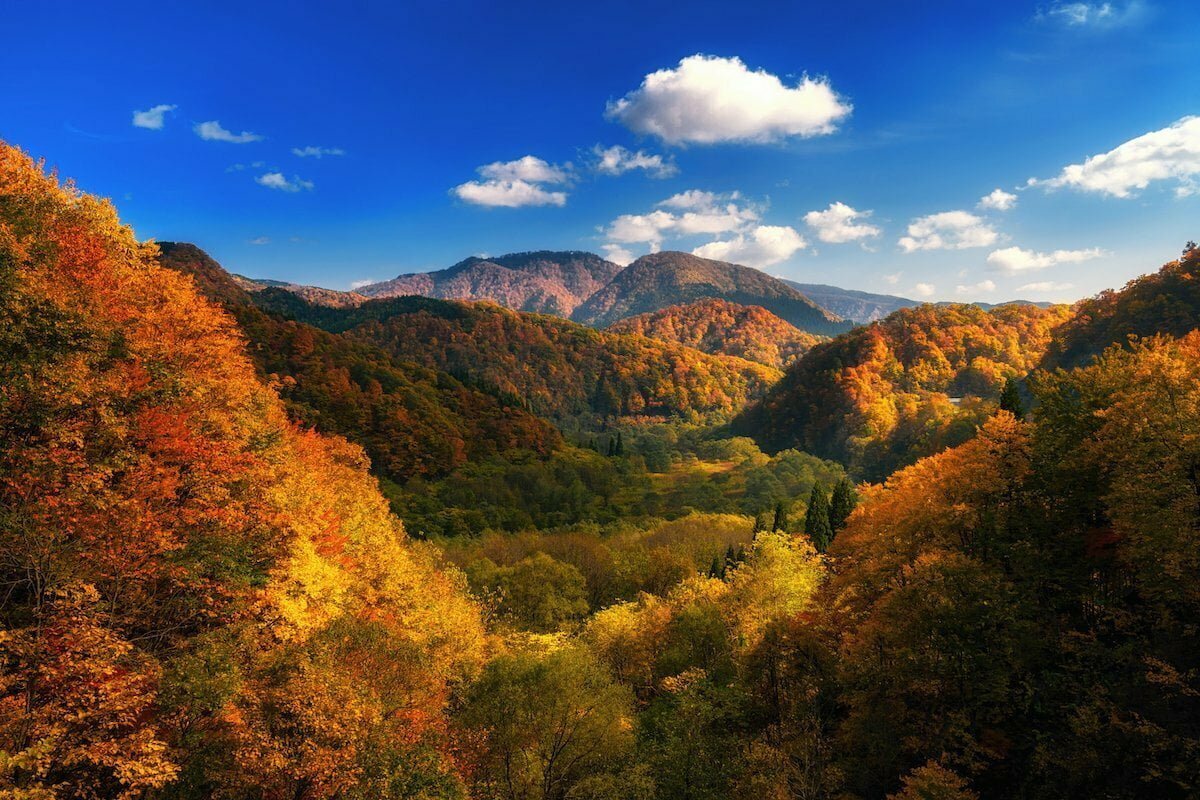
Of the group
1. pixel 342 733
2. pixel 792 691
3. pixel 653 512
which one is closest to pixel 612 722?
pixel 792 691

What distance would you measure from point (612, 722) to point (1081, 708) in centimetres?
2131

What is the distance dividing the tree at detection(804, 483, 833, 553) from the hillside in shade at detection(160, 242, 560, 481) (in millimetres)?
84504

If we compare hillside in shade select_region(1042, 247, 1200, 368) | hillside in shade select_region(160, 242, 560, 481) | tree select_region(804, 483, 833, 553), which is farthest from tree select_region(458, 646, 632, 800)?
hillside in shade select_region(1042, 247, 1200, 368)

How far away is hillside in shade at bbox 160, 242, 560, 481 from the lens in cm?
13175

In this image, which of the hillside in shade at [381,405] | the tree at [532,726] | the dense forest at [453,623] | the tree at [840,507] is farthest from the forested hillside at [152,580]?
the hillside in shade at [381,405]

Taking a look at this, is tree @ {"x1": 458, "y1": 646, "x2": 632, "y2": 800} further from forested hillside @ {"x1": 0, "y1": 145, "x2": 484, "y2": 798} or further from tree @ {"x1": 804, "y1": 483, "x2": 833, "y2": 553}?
tree @ {"x1": 804, "y1": 483, "x2": 833, "y2": 553}

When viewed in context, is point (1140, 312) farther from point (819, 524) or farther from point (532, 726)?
point (532, 726)

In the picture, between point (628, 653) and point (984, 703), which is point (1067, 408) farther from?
point (628, 653)

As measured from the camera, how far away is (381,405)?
5566 inches

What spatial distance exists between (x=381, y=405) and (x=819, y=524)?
4073 inches

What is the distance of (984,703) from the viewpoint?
27891mm

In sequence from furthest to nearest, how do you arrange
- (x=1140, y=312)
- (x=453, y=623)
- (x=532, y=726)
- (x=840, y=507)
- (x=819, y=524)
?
(x=1140, y=312)
(x=819, y=524)
(x=840, y=507)
(x=453, y=623)
(x=532, y=726)

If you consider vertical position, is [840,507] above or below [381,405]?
below

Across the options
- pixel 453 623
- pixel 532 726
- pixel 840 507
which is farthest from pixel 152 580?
pixel 840 507
